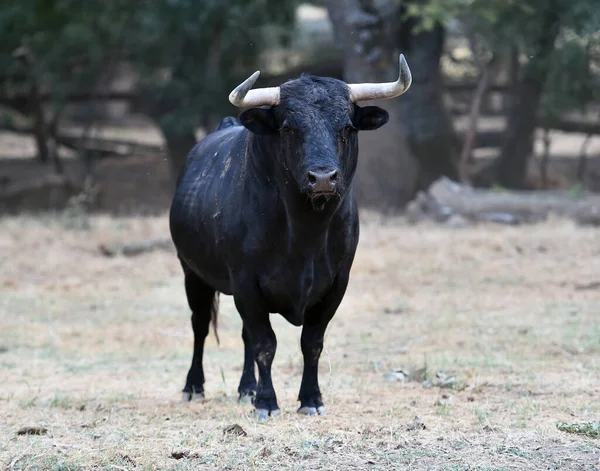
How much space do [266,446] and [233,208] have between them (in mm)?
1921

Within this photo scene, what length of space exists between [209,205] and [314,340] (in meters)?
1.23

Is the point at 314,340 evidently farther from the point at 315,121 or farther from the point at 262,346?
the point at 315,121

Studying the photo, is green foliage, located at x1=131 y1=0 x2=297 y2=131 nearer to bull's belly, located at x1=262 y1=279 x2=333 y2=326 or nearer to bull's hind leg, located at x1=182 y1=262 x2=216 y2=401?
bull's hind leg, located at x1=182 y1=262 x2=216 y2=401

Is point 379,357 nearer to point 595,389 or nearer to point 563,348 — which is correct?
point 563,348

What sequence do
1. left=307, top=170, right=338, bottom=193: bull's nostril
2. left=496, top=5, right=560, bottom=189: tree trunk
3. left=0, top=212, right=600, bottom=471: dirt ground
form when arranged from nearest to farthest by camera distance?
left=0, top=212, right=600, bottom=471: dirt ground
left=307, top=170, right=338, bottom=193: bull's nostril
left=496, top=5, right=560, bottom=189: tree trunk

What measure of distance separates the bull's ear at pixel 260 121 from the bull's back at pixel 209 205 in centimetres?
59

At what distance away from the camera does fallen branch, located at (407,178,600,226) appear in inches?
663

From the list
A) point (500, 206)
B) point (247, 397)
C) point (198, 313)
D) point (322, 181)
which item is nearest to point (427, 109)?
point (500, 206)

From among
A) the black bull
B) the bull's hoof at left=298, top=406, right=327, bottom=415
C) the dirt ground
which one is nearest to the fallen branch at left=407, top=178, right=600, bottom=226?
the dirt ground

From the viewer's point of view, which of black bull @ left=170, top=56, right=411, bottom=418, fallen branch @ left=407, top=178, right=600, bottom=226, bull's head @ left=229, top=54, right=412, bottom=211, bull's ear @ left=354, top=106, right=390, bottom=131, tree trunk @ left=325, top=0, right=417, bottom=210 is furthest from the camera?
tree trunk @ left=325, top=0, right=417, bottom=210

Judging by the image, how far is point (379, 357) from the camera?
991 cm

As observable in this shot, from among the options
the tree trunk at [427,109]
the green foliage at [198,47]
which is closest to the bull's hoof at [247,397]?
the green foliage at [198,47]

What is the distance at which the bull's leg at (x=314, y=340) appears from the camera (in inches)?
285

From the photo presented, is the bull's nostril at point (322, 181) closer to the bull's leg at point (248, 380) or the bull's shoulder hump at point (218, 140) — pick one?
the bull's shoulder hump at point (218, 140)
